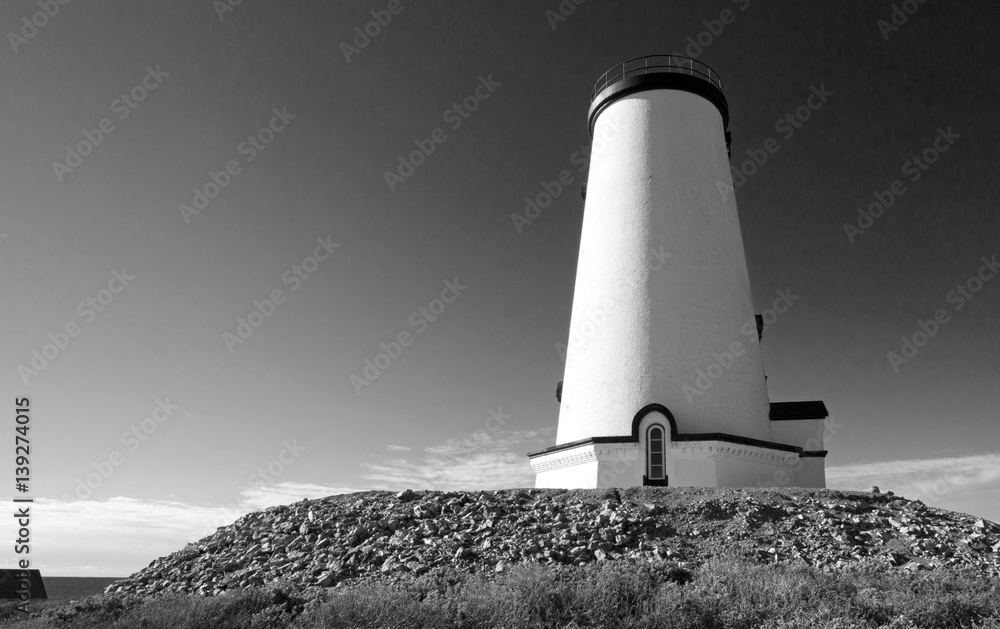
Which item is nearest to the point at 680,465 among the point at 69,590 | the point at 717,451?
the point at 717,451

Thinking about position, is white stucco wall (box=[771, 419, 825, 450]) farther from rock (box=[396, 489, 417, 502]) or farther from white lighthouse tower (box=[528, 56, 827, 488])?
rock (box=[396, 489, 417, 502])

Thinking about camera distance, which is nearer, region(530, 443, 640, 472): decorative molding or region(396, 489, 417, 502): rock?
region(396, 489, 417, 502): rock

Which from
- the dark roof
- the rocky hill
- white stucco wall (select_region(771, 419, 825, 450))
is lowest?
the rocky hill

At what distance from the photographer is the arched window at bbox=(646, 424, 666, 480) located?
19.7 metres

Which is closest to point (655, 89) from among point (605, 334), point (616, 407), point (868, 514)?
point (605, 334)

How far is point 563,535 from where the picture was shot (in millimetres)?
14484

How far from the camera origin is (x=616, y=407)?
2050 centimetres

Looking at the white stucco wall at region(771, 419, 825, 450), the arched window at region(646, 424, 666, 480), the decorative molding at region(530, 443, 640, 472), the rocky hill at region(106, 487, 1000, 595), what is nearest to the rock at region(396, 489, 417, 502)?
the rocky hill at region(106, 487, 1000, 595)

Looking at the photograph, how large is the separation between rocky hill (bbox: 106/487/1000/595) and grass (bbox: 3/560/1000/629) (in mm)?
1201

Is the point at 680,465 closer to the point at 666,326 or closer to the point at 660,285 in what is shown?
the point at 666,326

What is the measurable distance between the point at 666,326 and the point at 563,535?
8.63 m

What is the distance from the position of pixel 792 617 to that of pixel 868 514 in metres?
7.47

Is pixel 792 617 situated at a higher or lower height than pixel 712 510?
lower

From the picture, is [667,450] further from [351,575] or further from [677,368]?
[351,575]
